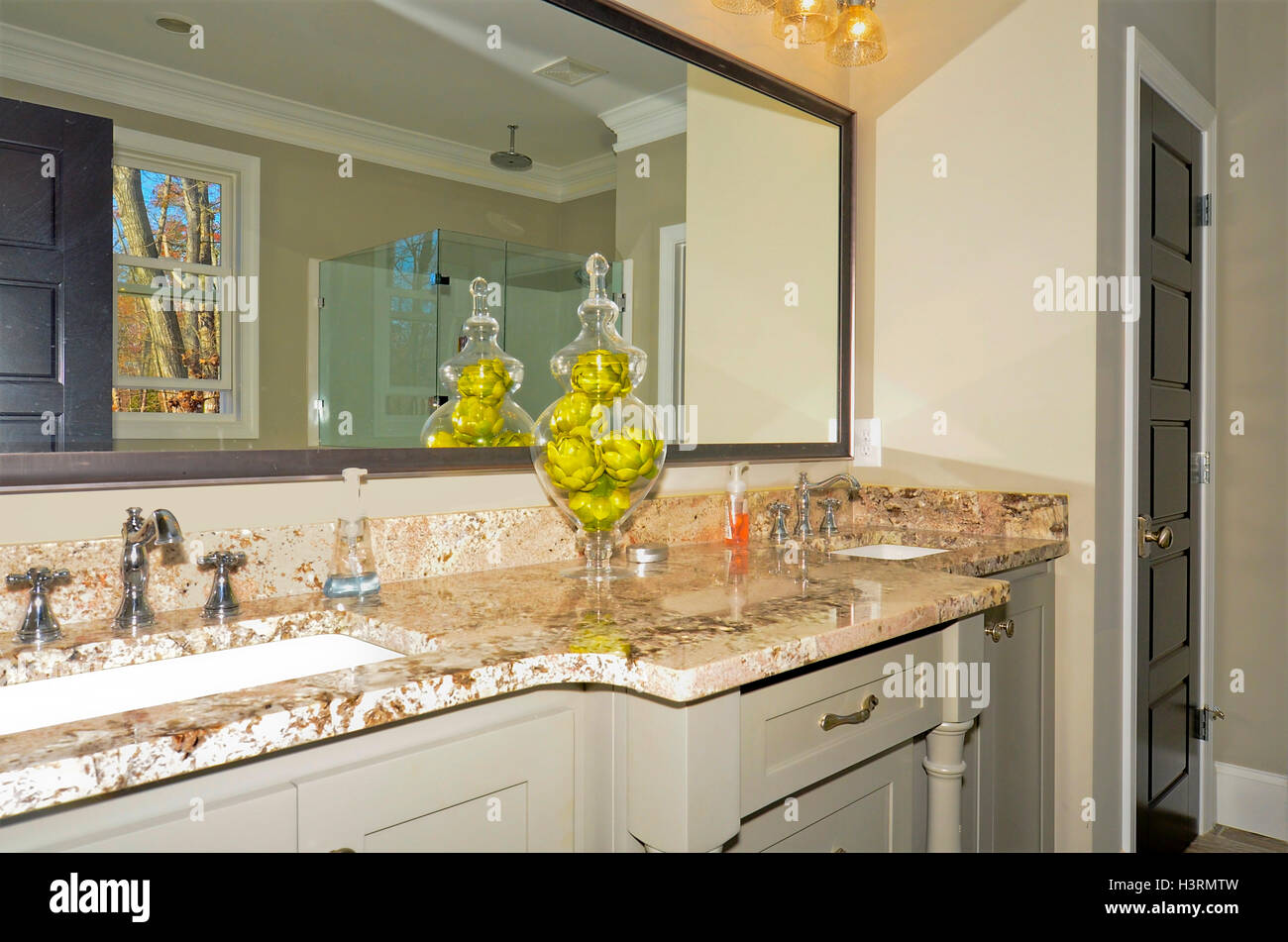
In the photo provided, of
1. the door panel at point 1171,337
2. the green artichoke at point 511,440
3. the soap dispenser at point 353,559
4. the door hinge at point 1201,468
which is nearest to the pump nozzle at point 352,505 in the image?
the soap dispenser at point 353,559

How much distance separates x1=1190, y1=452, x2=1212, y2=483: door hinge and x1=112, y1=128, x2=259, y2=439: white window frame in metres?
2.55

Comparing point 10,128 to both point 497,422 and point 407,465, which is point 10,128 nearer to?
point 407,465

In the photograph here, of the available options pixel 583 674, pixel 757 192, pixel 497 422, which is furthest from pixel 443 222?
pixel 757 192

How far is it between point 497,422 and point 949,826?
104cm

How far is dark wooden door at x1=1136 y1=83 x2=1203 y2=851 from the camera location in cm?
225

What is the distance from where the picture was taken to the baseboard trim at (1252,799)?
2590mm

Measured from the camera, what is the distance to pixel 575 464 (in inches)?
56.1

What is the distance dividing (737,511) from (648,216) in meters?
0.68

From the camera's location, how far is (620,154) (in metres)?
1.81

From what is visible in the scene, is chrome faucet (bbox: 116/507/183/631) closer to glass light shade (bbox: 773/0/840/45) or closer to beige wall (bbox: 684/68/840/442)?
beige wall (bbox: 684/68/840/442)

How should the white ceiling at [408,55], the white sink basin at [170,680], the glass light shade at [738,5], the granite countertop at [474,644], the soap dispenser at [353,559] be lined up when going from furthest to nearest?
the glass light shade at [738,5] < the soap dispenser at [353,559] < the white ceiling at [408,55] < the white sink basin at [170,680] < the granite countertop at [474,644]

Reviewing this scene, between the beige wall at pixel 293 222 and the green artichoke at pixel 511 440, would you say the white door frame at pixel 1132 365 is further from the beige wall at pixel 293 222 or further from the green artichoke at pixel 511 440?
the beige wall at pixel 293 222

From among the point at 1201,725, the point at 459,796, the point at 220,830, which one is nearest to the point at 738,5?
the point at 459,796
